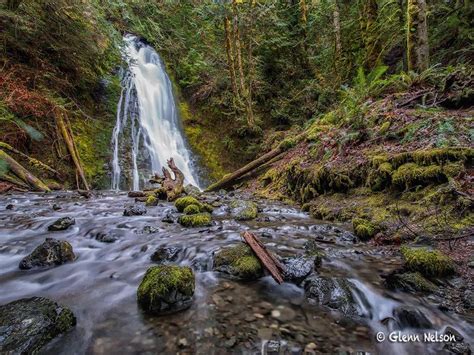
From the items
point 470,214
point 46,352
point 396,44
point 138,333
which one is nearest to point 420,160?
point 470,214

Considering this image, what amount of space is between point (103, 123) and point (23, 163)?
14.7 feet

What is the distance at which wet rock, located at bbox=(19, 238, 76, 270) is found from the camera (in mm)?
3056

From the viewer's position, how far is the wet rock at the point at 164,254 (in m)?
3.25

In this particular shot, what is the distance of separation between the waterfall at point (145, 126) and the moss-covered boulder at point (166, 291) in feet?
33.0

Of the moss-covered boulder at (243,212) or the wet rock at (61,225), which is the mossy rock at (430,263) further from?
→ the wet rock at (61,225)

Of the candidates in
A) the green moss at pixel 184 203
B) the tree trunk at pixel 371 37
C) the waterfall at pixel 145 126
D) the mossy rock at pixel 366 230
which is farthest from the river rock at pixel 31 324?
the tree trunk at pixel 371 37

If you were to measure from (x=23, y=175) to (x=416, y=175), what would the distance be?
10.0 metres

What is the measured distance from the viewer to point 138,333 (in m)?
1.94

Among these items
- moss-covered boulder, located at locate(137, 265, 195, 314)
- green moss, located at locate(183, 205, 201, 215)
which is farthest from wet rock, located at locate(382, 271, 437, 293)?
green moss, located at locate(183, 205, 201, 215)

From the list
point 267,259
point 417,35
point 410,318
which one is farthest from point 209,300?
point 417,35

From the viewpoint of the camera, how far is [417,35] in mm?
6504

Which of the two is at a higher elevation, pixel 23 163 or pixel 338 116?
pixel 338 116

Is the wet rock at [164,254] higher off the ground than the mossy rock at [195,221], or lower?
lower

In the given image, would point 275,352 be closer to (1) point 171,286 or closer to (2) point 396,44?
(1) point 171,286
